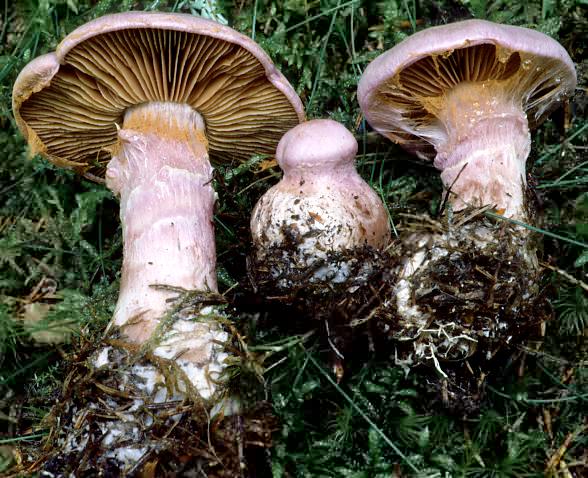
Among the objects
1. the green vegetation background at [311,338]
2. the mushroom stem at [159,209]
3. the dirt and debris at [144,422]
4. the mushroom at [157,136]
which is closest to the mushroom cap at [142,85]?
the mushroom at [157,136]

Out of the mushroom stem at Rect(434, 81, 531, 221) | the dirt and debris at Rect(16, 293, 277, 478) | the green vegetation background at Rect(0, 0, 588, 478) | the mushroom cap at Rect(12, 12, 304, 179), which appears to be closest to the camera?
the dirt and debris at Rect(16, 293, 277, 478)

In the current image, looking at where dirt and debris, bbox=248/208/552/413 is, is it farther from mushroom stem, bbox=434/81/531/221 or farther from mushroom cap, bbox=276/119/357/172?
mushroom cap, bbox=276/119/357/172

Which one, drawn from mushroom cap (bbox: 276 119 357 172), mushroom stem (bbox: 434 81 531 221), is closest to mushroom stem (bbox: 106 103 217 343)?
mushroom cap (bbox: 276 119 357 172)

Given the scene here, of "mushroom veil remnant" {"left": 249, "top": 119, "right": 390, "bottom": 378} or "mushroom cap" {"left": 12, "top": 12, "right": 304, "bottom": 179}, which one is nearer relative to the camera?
"mushroom cap" {"left": 12, "top": 12, "right": 304, "bottom": 179}

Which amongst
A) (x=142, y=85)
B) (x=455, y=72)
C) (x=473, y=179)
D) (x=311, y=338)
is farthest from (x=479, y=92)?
(x=142, y=85)

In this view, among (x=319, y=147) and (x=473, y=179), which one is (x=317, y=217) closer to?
(x=319, y=147)

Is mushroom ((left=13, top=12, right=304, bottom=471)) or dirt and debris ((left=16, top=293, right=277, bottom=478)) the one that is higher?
mushroom ((left=13, top=12, right=304, bottom=471))

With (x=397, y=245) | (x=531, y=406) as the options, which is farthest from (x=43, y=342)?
(x=531, y=406)

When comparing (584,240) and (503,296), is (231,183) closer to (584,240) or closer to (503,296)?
(503,296)
